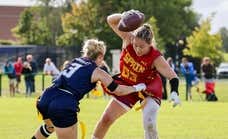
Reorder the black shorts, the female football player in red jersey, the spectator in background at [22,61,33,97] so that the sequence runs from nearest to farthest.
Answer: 1. the black shorts
2. the female football player in red jersey
3. the spectator in background at [22,61,33,97]

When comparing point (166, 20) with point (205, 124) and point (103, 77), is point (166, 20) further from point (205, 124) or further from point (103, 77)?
point (103, 77)

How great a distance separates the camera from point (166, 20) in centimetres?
7394

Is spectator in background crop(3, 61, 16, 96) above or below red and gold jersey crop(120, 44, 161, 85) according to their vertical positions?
below

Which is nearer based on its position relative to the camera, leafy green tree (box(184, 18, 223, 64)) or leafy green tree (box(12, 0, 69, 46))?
leafy green tree (box(184, 18, 223, 64))

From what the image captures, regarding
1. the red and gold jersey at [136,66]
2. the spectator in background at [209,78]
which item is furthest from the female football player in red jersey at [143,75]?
the spectator in background at [209,78]

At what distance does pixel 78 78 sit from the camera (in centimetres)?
866

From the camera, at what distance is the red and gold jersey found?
9891 mm

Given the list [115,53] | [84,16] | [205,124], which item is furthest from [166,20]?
[205,124]

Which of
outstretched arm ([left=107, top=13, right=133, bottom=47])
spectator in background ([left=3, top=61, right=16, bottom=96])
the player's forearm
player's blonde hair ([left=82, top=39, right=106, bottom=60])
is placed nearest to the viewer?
player's blonde hair ([left=82, top=39, right=106, bottom=60])

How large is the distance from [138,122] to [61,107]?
315 inches

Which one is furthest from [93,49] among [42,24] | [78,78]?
[42,24]

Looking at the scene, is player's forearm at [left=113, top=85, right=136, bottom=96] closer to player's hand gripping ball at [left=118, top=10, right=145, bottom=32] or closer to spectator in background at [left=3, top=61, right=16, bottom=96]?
player's hand gripping ball at [left=118, top=10, right=145, bottom=32]

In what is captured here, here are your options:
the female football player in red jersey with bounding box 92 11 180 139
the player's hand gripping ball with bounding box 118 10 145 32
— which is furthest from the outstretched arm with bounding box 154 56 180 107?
the player's hand gripping ball with bounding box 118 10 145 32

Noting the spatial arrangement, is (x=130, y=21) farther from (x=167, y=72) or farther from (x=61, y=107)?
(x=61, y=107)
